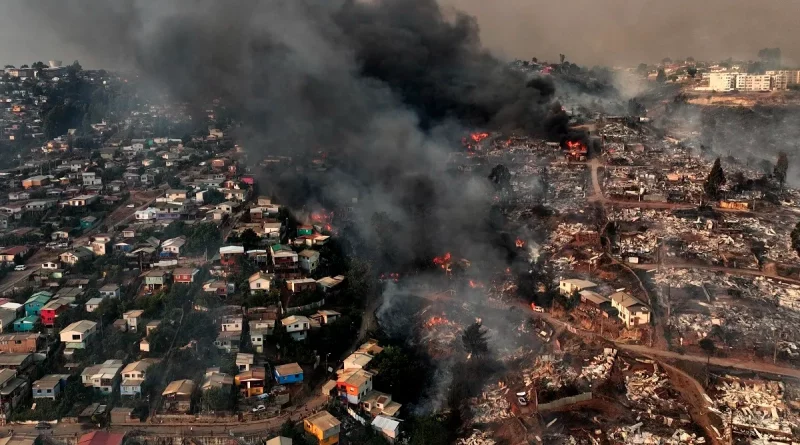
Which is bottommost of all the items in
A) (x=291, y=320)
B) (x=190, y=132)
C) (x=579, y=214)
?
(x=291, y=320)

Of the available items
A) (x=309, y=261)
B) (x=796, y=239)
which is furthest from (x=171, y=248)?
(x=796, y=239)

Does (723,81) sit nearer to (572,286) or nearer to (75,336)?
(572,286)

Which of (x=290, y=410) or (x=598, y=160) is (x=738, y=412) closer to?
(x=290, y=410)

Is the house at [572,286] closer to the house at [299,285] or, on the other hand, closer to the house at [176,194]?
the house at [299,285]

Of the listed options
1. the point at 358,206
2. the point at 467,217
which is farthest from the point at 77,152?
the point at 467,217

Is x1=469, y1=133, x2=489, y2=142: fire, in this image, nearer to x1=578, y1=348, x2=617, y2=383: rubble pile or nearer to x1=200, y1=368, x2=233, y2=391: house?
x1=578, y1=348, x2=617, y2=383: rubble pile
